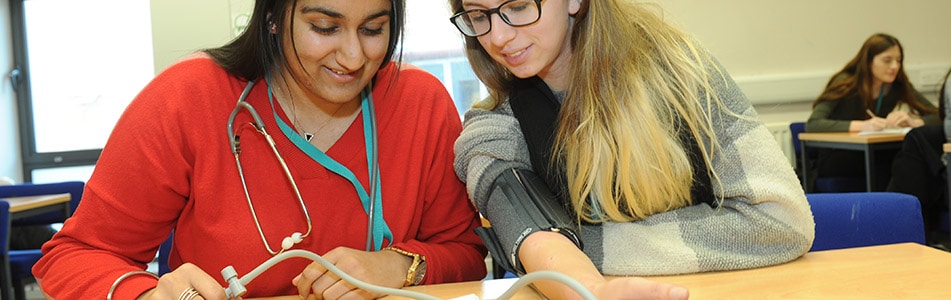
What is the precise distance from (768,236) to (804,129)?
4.40m

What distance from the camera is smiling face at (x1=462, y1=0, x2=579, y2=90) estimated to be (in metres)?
1.30

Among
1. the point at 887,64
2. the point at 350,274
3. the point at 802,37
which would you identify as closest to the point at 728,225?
the point at 350,274

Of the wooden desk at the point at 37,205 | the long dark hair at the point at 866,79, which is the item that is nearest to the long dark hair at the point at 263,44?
the wooden desk at the point at 37,205

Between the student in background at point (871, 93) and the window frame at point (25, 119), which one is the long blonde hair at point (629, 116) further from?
the window frame at point (25, 119)

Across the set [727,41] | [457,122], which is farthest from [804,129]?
[457,122]

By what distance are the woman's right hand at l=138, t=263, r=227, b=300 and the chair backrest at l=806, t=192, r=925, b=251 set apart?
3.84 ft

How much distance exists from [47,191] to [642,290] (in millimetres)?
3654

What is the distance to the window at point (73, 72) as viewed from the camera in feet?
18.4

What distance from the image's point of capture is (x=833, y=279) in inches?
42.7

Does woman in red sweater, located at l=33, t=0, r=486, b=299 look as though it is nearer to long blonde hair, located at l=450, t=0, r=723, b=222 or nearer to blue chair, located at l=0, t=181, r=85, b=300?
long blonde hair, located at l=450, t=0, r=723, b=222

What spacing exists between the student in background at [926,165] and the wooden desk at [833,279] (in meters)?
3.21

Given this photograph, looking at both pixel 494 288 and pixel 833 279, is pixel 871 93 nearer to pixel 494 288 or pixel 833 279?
pixel 833 279

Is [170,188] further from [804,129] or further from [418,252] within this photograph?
[804,129]

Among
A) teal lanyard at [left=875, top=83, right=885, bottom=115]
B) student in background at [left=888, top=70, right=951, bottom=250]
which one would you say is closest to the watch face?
student in background at [left=888, top=70, right=951, bottom=250]
